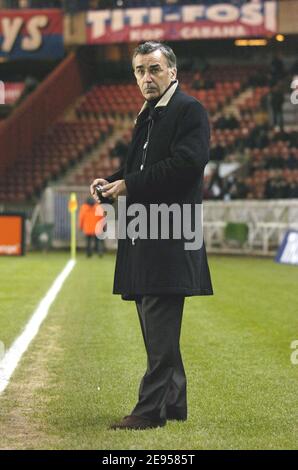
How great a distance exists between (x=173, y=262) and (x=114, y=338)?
5102mm

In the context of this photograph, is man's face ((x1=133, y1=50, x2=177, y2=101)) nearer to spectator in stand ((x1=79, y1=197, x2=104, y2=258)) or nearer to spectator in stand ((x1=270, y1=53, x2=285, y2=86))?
spectator in stand ((x1=79, y1=197, x2=104, y2=258))

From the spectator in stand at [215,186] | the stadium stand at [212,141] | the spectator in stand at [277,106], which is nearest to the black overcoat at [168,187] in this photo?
the stadium stand at [212,141]

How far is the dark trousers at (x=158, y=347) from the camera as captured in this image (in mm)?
6129

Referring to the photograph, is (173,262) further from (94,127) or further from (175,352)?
(94,127)

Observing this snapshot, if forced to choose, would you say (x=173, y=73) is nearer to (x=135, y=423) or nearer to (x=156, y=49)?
(x=156, y=49)

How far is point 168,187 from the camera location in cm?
598

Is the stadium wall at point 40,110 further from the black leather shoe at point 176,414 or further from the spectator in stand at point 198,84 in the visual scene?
the black leather shoe at point 176,414

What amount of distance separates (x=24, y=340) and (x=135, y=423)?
4.70 metres

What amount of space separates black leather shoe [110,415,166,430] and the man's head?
1.83m

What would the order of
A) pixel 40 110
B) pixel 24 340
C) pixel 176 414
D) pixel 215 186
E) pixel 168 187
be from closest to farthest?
pixel 168 187
pixel 176 414
pixel 24 340
pixel 215 186
pixel 40 110

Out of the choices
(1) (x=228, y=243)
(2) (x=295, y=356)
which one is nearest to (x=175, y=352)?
(2) (x=295, y=356)

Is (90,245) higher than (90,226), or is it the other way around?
(90,226)

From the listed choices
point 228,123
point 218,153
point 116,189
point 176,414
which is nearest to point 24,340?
point 176,414

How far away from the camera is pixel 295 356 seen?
9.69 metres
